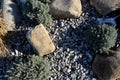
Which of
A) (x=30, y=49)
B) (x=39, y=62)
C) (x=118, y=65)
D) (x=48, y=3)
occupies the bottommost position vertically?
(x=118, y=65)

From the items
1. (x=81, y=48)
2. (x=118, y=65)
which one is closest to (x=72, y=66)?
(x=81, y=48)

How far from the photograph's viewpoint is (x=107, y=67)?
487 centimetres

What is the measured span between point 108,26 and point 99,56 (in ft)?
1.51

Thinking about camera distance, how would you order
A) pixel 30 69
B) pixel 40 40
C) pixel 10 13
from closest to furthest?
pixel 30 69, pixel 40 40, pixel 10 13

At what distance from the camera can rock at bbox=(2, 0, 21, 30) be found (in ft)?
17.3

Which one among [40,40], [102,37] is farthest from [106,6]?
Result: [40,40]

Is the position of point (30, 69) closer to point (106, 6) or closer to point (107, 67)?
point (107, 67)

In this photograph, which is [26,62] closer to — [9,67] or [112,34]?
[9,67]

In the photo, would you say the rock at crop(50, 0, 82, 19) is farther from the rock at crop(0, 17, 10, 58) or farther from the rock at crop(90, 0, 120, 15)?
the rock at crop(0, 17, 10, 58)

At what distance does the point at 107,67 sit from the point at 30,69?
1101 mm

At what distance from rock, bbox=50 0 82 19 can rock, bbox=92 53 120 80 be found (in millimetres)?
804

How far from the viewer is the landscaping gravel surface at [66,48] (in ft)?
16.3

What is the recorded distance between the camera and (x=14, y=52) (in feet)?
16.8

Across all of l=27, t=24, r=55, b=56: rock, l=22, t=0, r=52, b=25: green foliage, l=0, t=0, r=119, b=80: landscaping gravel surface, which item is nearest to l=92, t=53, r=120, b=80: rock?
l=0, t=0, r=119, b=80: landscaping gravel surface
